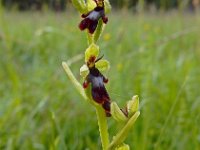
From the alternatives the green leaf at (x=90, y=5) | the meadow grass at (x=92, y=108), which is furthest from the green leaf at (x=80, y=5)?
the meadow grass at (x=92, y=108)

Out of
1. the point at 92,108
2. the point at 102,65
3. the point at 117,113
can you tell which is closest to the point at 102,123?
the point at 117,113

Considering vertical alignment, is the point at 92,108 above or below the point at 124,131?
below

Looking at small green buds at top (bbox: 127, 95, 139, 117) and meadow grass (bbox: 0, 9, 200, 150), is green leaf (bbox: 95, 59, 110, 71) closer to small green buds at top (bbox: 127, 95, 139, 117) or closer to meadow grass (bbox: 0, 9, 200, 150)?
small green buds at top (bbox: 127, 95, 139, 117)

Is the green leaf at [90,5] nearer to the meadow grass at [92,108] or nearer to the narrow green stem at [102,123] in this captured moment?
the narrow green stem at [102,123]

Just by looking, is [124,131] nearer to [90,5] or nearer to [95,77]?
[95,77]

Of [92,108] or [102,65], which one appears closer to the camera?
[102,65]

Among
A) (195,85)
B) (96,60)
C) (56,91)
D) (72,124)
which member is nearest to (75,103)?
(56,91)
